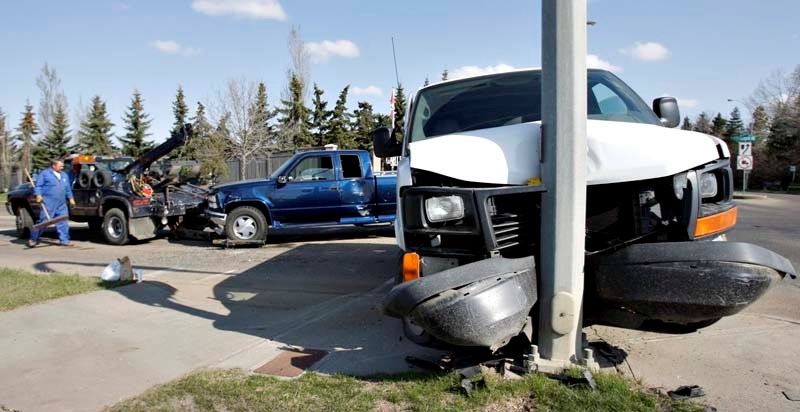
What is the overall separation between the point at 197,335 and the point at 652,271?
4060mm

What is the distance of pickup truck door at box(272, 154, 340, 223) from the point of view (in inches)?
449

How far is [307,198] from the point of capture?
11.4 metres

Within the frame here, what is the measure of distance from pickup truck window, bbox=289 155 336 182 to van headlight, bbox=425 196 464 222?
8.24m

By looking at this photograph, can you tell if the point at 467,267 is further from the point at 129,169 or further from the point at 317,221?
the point at 129,169

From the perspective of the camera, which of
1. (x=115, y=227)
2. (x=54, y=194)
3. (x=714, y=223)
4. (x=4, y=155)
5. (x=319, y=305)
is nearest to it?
(x=714, y=223)

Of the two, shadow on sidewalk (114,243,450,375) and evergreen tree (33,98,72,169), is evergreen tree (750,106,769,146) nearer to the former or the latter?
shadow on sidewalk (114,243,450,375)

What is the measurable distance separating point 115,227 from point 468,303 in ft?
37.4

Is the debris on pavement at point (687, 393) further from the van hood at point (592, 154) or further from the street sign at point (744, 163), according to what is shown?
the street sign at point (744, 163)

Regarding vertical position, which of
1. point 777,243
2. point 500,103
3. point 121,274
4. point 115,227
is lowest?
point 777,243

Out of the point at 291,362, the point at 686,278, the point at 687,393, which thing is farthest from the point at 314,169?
the point at 686,278

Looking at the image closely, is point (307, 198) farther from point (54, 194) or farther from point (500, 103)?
point (500, 103)

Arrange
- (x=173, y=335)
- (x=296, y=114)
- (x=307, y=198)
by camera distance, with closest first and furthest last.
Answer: (x=173, y=335)
(x=307, y=198)
(x=296, y=114)

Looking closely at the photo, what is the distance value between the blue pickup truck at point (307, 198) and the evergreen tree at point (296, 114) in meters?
25.6

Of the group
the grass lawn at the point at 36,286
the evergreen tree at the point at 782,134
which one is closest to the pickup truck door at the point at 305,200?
the grass lawn at the point at 36,286
